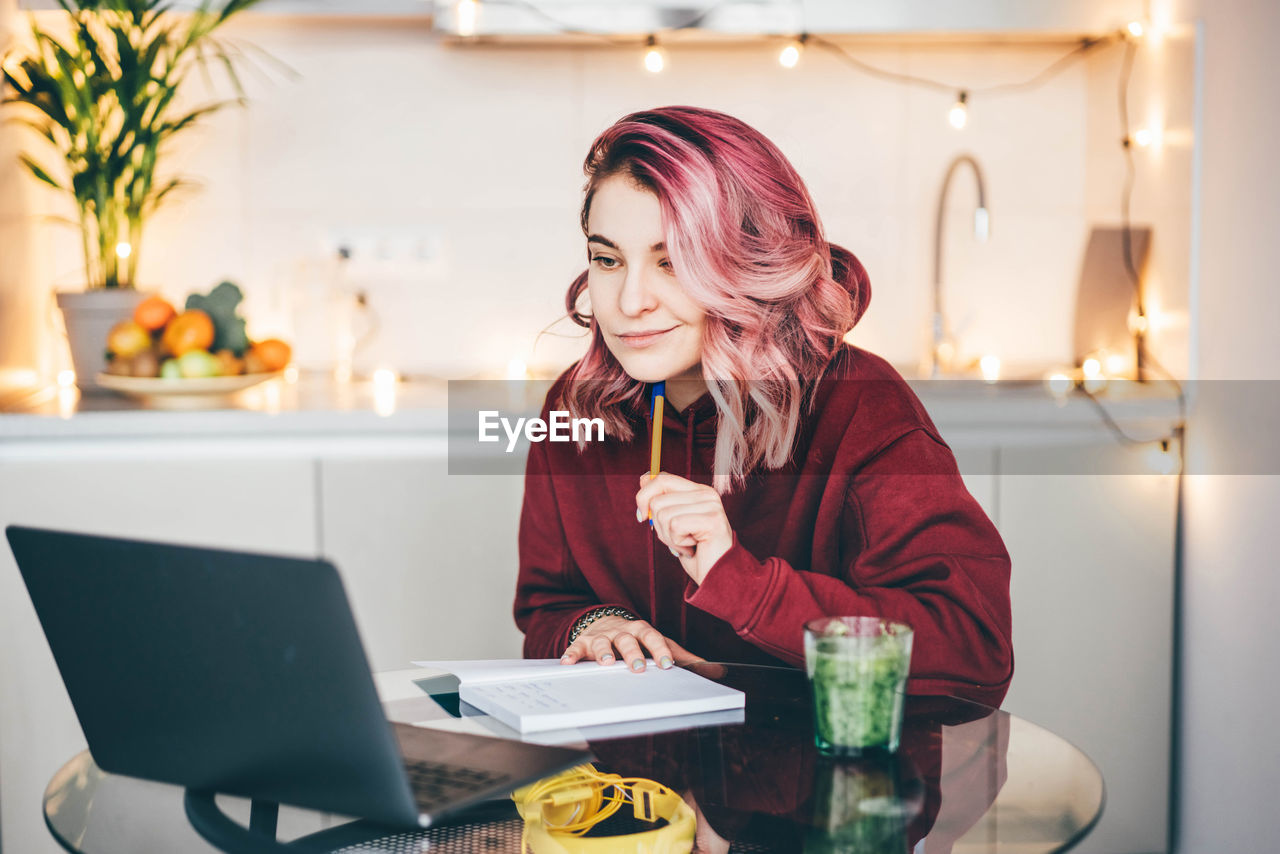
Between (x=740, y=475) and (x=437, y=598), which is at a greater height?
(x=740, y=475)

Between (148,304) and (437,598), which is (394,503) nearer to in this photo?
(437,598)

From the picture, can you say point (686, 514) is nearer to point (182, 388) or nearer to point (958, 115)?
point (182, 388)

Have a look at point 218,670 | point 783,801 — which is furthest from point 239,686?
point 783,801

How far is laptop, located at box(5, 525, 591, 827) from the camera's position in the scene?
720 millimetres

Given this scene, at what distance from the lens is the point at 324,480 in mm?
2084

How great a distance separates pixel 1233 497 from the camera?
2.01 m

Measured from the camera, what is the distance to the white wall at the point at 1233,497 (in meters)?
1.93

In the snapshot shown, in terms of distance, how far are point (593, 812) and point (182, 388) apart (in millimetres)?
1556

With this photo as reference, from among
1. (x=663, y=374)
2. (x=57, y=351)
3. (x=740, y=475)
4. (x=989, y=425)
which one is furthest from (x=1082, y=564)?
(x=57, y=351)

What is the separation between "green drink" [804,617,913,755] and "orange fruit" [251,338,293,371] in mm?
1577

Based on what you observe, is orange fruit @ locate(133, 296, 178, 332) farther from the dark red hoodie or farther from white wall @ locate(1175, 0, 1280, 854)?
white wall @ locate(1175, 0, 1280, 854)

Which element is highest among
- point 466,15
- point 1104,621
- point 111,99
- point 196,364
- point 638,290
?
point 466,15

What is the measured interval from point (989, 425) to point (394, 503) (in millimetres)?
1048

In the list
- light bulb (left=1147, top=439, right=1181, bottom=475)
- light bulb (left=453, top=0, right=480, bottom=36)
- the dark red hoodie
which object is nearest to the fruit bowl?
light bulb (left=453, top=0, right=480, bottom=36)
